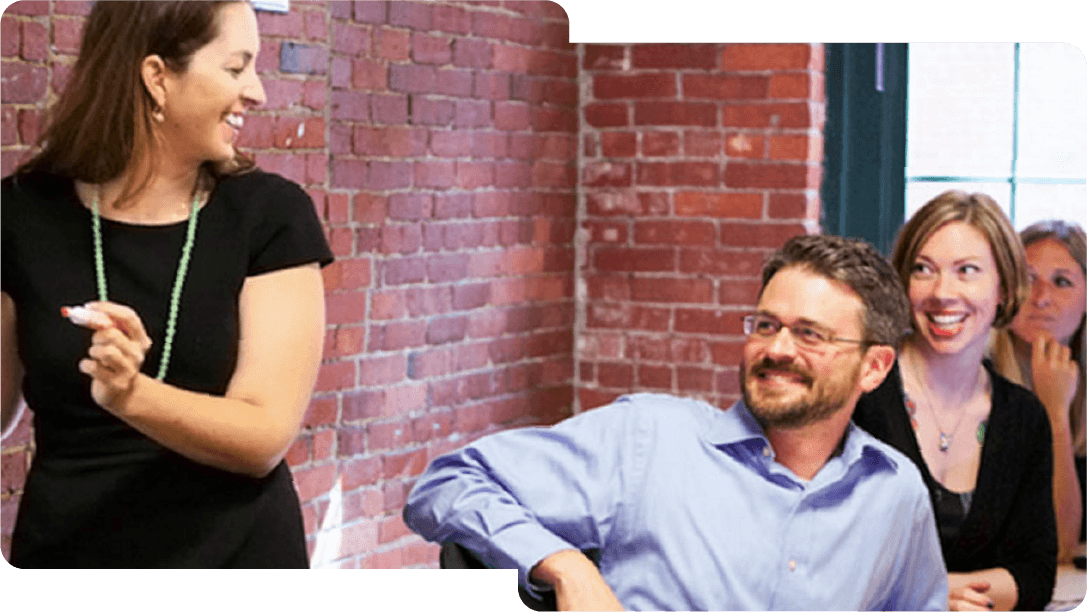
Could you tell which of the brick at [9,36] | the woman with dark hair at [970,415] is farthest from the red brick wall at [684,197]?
the brick at [9,36]

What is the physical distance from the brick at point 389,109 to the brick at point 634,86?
33 centimetres

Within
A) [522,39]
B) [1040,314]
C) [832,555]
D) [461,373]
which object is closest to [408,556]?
[461,373]

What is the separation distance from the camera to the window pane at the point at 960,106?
2627 mm

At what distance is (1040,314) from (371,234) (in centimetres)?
108

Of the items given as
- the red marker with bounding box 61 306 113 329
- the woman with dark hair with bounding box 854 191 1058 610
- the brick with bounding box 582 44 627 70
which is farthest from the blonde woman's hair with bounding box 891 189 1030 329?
the red marker with bounding box 61 306 113 329

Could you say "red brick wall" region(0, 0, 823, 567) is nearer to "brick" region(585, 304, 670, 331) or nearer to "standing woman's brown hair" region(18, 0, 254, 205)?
"brick" region(585, 304, 670, 331)

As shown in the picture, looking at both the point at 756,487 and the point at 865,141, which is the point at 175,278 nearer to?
the point at 756,487

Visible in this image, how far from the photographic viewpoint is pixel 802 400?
2510 mm

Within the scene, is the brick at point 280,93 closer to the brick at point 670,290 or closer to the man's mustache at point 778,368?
the brick at point 670,290

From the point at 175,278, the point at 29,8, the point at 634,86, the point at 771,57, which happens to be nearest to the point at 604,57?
the point at 634,86

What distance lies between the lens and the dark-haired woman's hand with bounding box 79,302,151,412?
2.50 meters

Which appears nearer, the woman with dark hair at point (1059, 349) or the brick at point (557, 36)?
the woman with dark hair at point (1059, 349)

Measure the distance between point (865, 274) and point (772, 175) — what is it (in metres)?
0.28

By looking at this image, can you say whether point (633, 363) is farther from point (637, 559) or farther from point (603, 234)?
point (637, 559)
